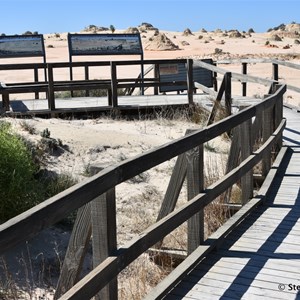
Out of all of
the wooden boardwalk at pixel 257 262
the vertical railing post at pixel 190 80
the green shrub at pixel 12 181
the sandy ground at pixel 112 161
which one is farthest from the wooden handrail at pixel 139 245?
the vertical railing post at pixel 190 80

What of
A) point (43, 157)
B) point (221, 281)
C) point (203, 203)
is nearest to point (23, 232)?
point (221, 281)

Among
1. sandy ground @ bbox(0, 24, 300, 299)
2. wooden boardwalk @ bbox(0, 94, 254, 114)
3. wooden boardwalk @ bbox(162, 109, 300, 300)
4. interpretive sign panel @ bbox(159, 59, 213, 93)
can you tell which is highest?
interpretive sign panel @ bbox(159, 59, 213, 93)

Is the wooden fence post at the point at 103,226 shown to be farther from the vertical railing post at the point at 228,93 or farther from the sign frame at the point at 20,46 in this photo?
the sign frame at the point at 20,46

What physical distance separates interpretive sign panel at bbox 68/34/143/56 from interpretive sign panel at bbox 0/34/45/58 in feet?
3.33

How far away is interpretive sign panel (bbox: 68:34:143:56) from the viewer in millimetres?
19359

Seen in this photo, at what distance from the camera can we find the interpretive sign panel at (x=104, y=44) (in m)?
19.4

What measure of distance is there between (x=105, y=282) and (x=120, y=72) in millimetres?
33574

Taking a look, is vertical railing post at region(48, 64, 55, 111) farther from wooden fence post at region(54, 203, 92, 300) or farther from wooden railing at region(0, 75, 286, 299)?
wooden fence post at region(54, 203, 92, 300)

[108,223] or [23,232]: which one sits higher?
[23,232]

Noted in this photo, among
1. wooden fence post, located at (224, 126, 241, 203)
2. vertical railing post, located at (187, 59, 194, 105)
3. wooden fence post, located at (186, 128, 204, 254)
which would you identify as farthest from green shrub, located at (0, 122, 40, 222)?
vertical railing post, located at (187, 59, 194, 105)

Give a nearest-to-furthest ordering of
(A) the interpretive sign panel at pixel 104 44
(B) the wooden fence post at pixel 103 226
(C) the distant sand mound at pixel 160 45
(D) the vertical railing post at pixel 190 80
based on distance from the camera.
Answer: (B) the wooden fence post at pixel 103 226
(D) the vertical railing post at pixel 190 80
(A) the interpretive sign panel at pixel 104 44
(C) the distant sand mound at pixel 160 45

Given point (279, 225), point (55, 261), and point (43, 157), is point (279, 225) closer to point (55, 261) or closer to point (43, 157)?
point (55, 261)

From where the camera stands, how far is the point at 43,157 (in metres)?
10.9

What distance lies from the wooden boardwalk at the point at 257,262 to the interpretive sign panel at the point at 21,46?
13.2 m
